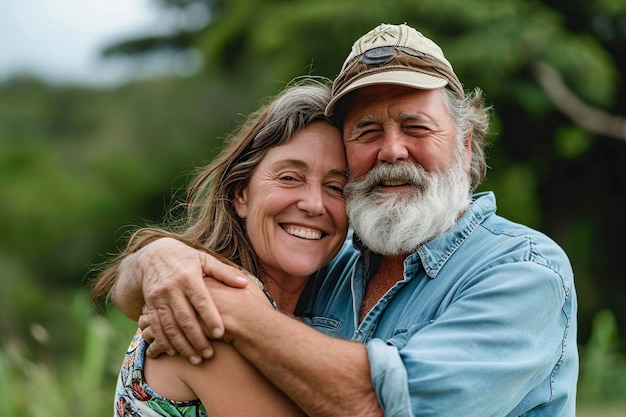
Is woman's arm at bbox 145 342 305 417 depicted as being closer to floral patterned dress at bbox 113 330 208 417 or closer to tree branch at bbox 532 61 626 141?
floral patterned dress at bbox 113 330 208 417

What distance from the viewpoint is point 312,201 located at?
10.1ft

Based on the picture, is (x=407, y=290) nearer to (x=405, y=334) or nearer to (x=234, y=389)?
(x=405, y=334)

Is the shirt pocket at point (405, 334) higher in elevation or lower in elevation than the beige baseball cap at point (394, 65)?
lower

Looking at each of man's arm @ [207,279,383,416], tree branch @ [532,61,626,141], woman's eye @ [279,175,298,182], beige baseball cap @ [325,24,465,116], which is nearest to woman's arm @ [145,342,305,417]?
man's arm @ [207,279,383,416]

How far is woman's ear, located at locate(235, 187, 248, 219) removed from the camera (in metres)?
3.21

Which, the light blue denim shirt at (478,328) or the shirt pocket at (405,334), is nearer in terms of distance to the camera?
the light blue denim shirt at (478,328)

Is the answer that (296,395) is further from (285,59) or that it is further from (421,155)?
(285,59)

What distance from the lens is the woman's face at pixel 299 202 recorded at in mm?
3088

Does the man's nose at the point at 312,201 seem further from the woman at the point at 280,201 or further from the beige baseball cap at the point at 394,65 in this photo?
the beige baseball cap at the point at 394,65

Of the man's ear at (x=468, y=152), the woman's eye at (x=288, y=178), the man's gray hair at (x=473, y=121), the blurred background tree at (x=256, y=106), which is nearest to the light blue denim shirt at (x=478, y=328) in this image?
the man's ear at (x=468, y=152)

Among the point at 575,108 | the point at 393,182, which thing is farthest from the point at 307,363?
the point at 575,108

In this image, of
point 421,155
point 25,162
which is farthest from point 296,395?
point 25,162

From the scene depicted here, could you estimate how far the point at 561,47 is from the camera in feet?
32.2

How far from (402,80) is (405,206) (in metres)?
0.43
